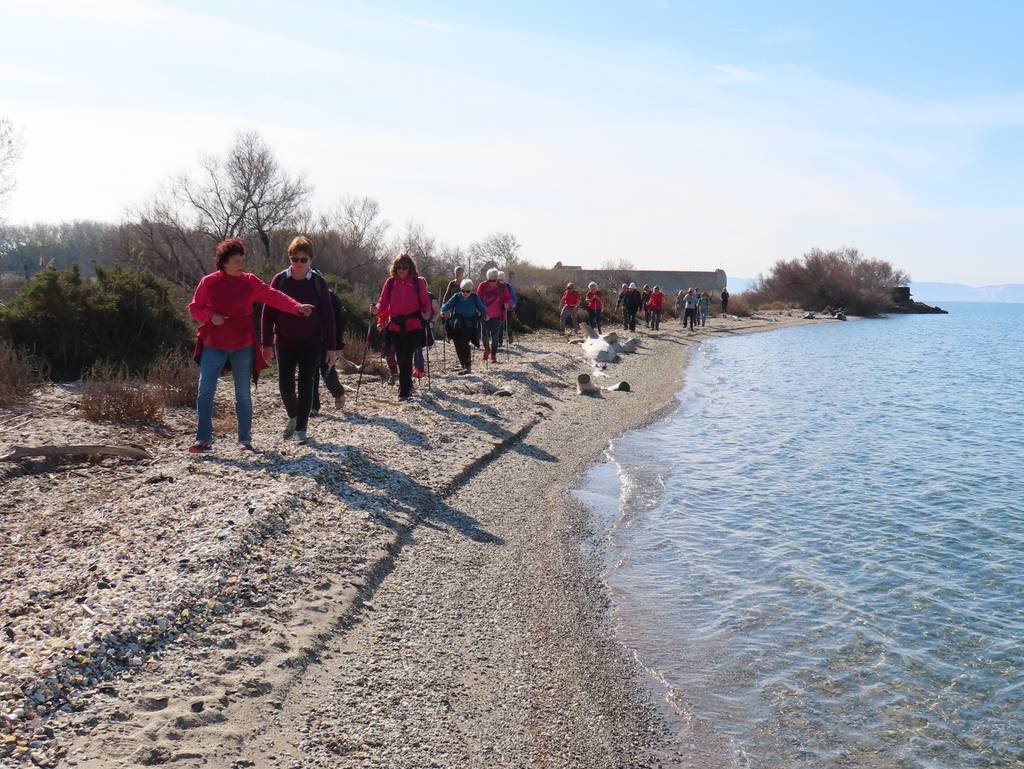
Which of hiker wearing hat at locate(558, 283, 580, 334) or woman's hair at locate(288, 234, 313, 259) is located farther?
hiker wearing hat at locate(558, 283, 580, 334)

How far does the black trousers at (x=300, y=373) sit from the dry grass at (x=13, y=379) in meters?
3.79

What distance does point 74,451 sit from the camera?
7746 mm

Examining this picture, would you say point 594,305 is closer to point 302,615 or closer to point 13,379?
point 13,379

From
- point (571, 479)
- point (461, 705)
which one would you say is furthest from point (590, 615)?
point (571, 479)

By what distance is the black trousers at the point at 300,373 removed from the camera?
824 cm

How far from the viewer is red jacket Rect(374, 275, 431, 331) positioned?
1086cm

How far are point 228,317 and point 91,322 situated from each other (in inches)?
268

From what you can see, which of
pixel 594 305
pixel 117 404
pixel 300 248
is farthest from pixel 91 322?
pixel 594 305

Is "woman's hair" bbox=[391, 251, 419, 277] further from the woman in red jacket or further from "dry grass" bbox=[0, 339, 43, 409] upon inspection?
"dry grass" bbox=[0, 339, 43, 409]

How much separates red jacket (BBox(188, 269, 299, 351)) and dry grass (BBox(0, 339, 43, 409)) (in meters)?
3.88

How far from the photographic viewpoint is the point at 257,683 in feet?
13.6

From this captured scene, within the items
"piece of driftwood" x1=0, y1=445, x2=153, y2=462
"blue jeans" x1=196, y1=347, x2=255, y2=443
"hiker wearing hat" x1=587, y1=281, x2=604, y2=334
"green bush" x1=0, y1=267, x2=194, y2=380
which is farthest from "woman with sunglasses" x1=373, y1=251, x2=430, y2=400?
"hiker wearing hat" x1=587, y1=281, x2=604, y2=334

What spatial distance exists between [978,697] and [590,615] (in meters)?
2.48

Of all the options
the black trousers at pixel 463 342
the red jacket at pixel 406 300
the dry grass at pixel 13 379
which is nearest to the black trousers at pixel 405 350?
the red jacket at pixel 406 300
